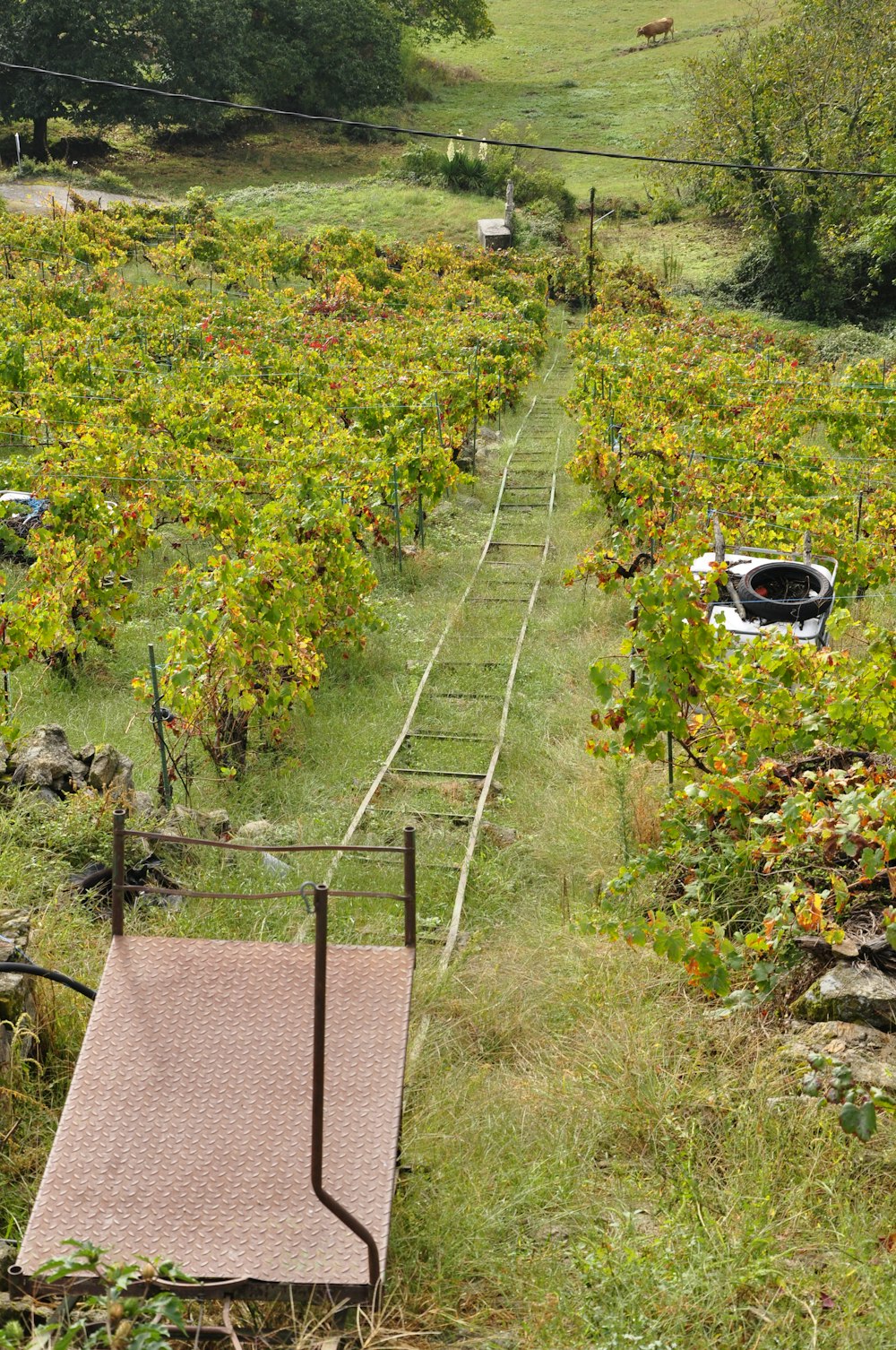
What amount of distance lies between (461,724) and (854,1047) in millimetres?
5618

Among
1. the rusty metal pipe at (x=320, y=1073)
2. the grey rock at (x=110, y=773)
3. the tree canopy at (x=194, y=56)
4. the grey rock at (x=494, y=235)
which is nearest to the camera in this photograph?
the rusty metal pipe at (x=320, y=1073)

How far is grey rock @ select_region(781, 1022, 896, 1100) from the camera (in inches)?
204

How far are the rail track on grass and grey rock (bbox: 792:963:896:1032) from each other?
75.8 inches

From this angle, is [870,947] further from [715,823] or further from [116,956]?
[116,956]

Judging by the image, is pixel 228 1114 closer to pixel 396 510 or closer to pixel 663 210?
pixel 396 510

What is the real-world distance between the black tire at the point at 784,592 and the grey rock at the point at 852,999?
13.4 ft

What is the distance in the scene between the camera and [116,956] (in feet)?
14.0

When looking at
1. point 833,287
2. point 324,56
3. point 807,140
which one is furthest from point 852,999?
point 324,56

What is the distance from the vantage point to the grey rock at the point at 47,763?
26.3 feet

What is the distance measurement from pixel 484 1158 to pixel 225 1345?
58.7 inches

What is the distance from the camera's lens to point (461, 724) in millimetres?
10625

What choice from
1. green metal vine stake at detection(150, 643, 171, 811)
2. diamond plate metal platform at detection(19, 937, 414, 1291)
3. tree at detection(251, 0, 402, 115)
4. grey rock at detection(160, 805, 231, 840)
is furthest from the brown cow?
diamond plate metal platform at detection(19, 937, 414, 1291)

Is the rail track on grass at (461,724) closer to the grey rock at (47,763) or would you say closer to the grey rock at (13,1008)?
the grey rock at (13,1008)

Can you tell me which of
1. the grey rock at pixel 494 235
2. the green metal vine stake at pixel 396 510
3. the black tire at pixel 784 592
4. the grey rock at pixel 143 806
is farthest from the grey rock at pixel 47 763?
the grey rock at pixel 494 235
